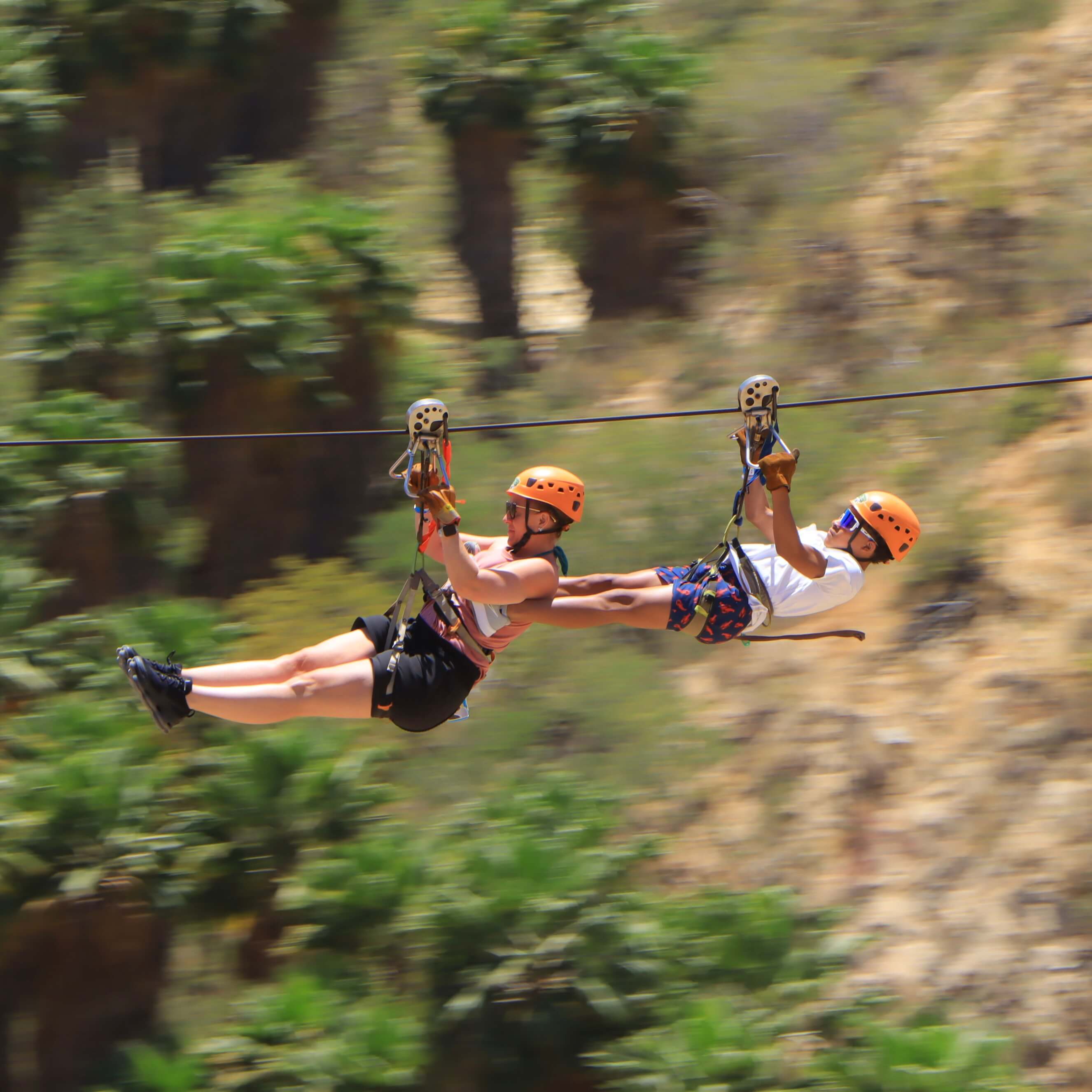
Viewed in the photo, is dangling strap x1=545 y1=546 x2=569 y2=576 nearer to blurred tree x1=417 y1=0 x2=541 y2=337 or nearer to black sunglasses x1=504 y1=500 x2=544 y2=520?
black sunglasses x1=504 y1=500 x2=544 y2=520

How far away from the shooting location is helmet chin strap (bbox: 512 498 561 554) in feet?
21.2

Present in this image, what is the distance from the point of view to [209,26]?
45.7 feet

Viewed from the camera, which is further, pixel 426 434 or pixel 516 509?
pixel 516 509

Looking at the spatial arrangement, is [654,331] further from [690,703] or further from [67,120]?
[67,120]

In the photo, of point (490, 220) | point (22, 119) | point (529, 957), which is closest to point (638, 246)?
point (490, 220)

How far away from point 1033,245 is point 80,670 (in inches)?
303

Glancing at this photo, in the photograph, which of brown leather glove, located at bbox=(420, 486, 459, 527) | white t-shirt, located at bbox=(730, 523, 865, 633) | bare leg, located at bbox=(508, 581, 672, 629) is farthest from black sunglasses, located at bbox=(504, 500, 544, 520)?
white t-shirt, located at bbox=(730, 523, 865, 633)

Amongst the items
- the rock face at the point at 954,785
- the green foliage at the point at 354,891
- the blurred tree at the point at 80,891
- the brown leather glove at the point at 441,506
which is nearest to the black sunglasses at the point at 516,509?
the brown leather glove at the point at 441,506

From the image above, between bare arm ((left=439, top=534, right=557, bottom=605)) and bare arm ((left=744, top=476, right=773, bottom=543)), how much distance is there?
855 millimetres

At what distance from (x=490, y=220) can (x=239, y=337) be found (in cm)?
312

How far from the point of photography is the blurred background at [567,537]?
876cm

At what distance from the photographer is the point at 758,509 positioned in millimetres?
6492

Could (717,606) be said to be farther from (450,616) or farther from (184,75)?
(184,75)

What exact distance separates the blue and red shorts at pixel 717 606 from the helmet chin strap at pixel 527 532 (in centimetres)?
78
